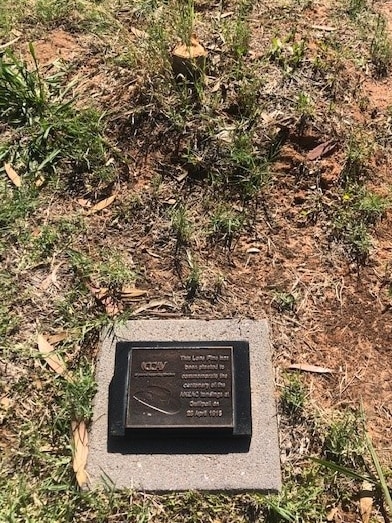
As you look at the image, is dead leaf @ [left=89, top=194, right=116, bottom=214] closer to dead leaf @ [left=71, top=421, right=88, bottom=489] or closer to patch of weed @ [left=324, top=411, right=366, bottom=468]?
dead leaf @ [left=71, top=421, right=88, bottom=489]

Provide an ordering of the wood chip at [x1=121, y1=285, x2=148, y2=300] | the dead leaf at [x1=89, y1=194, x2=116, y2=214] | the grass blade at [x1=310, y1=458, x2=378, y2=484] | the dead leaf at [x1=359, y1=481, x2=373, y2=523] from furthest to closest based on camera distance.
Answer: the dead leaf at [x1=89, y1=194, x2=116, y2=214] → the wood chip at [x1=121, y1=285, x2=148, y2=300] → the dead leaf at [x1=359, y1=481, x2=373, y2=523] → the grass blade at [x1=310, y1=458, x2=378, y2=484]

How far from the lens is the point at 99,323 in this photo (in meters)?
2.74

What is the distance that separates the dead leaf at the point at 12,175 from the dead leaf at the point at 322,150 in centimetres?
151

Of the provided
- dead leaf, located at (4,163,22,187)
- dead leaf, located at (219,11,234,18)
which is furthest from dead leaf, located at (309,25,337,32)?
dead leaf, located at (4,163,22,187)

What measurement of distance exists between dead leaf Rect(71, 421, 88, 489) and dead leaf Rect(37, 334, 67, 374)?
26 centimetres

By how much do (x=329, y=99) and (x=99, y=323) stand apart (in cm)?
176

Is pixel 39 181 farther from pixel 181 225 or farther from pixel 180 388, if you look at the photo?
pixel 180 388

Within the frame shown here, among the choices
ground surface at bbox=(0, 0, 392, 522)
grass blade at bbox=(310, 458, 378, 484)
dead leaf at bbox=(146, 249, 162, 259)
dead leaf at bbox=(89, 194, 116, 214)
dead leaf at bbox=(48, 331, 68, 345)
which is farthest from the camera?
dead leaf at bbox=(89, 194, 116, 214)

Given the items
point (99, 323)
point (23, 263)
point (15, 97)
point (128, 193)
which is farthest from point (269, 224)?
point (15, 97)

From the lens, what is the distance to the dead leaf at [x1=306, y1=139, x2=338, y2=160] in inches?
126

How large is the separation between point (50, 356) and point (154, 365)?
481mm

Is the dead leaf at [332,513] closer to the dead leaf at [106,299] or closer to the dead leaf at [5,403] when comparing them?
the dead leaf at [106,299]

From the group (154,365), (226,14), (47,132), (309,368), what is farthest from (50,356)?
(226,14)

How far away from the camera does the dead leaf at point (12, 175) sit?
3213 millimetres
